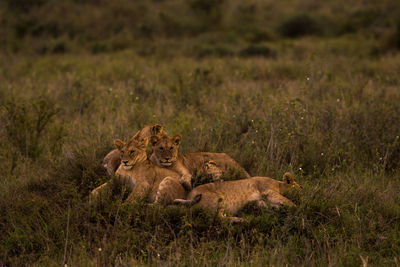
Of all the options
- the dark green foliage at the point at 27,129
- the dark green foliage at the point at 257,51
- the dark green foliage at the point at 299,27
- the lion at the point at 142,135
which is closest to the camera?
the lion at the point at 142,135

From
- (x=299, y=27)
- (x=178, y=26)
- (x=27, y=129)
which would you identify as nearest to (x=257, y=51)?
(x=178, y=26)

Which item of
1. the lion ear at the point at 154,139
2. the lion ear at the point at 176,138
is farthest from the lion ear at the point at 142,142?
the lion ear at the point at 176,138

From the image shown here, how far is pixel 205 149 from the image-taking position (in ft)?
19.1

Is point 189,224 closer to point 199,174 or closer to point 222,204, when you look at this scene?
point 222,204

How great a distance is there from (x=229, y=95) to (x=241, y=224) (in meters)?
4.53

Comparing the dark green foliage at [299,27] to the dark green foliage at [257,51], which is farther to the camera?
the dark green foliage at [299,27]

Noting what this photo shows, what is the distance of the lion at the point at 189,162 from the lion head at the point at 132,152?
0.74 feet

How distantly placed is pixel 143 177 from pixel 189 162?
0.69m

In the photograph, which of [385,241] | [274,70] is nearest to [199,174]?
[385,241]

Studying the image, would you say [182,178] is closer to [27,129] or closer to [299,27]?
[27,129]

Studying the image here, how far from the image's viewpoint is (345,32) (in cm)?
1889

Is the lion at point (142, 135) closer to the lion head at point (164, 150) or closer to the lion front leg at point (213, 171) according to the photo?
the lion head at point (164, 150)

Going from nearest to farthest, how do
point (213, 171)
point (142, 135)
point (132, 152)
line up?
point (132, 152) < point (213, 171) < point (142, 135)

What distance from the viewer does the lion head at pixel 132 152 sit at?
179 inches
